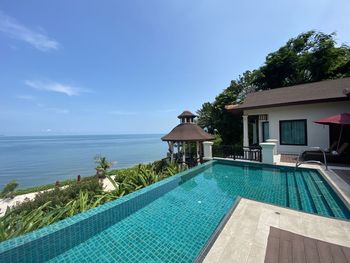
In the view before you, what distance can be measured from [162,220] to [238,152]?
8896 mm

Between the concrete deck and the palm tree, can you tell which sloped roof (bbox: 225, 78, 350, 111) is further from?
the palm tree

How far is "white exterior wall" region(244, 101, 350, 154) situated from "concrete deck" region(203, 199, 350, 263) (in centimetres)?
995

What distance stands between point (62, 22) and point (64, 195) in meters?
9.74

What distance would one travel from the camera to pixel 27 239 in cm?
313

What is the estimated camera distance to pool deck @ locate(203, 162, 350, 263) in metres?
2.99

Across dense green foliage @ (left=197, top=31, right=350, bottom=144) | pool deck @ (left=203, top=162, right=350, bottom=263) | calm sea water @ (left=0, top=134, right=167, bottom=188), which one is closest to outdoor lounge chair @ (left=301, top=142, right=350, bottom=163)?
pool deck @ (left=203, top=162, right=350, bottom=263)

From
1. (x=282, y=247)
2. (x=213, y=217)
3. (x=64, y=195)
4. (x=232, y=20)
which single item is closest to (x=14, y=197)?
(x=64, y=195)

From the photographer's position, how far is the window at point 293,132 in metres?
12.4

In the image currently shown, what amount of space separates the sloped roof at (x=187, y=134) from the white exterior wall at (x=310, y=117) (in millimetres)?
5634

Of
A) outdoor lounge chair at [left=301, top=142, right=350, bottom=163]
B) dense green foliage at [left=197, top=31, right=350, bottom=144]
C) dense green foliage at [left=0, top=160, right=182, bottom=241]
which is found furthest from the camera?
dense green foliage at [left=197, top=31, right=350, bottom=144]

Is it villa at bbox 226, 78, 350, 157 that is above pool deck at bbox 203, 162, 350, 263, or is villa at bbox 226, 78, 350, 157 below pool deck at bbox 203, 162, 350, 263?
above

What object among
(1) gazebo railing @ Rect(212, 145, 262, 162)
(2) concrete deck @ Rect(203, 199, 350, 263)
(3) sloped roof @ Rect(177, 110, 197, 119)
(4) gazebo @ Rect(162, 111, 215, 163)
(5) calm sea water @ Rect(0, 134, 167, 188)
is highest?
(3) sloped roof @ Rect(177, 110, 197, 119)

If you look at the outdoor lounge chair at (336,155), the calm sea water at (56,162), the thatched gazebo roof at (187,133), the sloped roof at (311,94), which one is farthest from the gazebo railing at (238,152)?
the calm sea water at (56,162)

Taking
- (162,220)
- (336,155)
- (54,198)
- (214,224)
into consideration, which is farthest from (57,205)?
(336,155)
